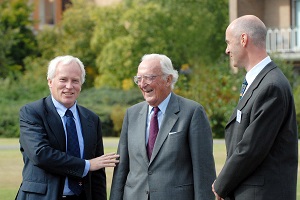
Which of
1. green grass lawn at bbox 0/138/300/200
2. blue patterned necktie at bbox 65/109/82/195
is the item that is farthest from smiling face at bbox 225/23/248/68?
green grass lawn at bbox 0/138/300/200

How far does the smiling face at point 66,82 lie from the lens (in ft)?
21.1

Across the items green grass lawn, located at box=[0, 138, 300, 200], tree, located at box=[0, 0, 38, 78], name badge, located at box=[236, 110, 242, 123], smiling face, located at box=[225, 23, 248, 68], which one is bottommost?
green grass lawn, located at box=[0, 138, 300, 200]

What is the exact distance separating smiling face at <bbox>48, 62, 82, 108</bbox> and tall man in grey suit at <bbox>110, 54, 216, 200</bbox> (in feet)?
1.57

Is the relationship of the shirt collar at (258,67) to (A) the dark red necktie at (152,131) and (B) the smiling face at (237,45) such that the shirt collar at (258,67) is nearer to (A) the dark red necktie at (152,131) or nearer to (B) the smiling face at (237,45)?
(B) the smiling face at (237,45)

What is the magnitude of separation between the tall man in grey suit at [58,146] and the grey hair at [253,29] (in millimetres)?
1521

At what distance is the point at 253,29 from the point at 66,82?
5.45 ft

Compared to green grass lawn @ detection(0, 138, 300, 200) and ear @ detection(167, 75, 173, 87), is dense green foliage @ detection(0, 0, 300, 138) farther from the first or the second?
ear @ detection(167, 75, 173, 87)

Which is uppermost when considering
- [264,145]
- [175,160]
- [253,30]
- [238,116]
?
[253,30]

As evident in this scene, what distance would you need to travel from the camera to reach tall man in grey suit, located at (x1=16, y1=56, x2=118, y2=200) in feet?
20.8

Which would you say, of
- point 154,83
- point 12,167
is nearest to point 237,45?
point 154,83

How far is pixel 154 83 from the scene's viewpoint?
6.41 meters

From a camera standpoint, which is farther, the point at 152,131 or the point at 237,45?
the point at 152,131

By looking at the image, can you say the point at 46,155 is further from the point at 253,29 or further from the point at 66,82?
the point at 253,29

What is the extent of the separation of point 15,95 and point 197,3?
1030 centimetres
